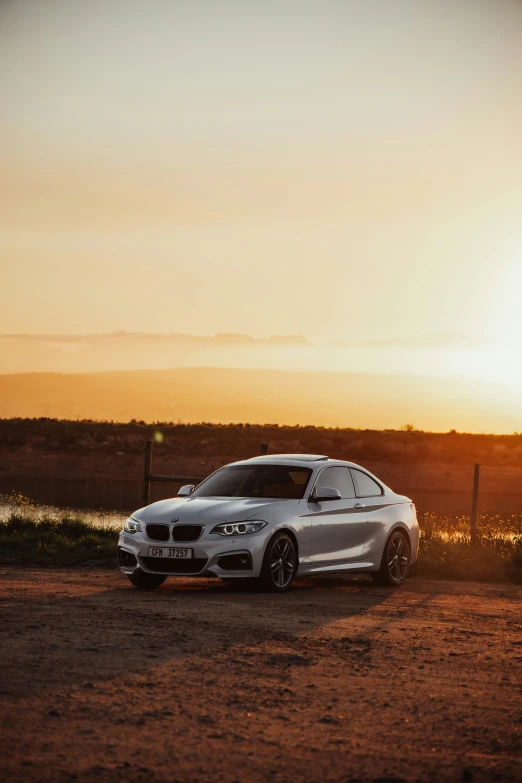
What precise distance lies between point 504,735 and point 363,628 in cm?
400

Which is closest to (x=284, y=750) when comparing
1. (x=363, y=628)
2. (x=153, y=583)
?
(x=363, y=628)

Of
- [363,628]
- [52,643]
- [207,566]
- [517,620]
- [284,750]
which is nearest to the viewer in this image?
[284,750]

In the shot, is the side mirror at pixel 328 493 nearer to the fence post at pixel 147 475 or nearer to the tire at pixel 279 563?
the tire at pixel 279 563

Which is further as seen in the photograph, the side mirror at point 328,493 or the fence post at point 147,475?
the fence post at point 147,475

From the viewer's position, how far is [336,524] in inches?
555

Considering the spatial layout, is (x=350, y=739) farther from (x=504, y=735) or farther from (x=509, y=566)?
(x=509, y=566)

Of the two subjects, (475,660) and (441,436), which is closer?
(475,660)

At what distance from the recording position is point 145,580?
13438mm

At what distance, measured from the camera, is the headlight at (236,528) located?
12883mm

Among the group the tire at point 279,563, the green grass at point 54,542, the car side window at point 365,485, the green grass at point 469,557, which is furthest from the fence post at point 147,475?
the tire at point 279,563

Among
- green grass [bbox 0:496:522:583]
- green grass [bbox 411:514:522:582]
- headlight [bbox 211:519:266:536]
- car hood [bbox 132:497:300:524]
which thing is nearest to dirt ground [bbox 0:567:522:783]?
headlight [bbox 211:519:266:536]

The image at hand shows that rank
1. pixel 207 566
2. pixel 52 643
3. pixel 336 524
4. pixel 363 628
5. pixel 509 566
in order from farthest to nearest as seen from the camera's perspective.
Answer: pixel 509 566 → pixel 336 524 → pixel 207 566 → pixel 363 628 → pixel 52 643

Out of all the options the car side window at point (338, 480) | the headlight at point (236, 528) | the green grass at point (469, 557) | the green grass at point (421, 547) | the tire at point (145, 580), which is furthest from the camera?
the green grass at point (421, 547)

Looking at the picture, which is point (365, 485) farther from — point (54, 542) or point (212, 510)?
point (54, 542)
